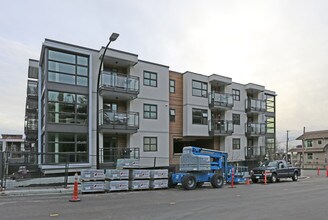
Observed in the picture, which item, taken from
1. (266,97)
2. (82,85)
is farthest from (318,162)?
(82,85)

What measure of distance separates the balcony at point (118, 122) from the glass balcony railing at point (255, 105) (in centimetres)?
1596

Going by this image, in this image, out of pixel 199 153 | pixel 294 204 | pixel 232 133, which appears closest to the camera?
pixel 294 204

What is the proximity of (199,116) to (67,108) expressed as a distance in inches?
530

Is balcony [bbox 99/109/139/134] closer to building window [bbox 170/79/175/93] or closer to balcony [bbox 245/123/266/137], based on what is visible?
building window [bbox 170/79/175/93]

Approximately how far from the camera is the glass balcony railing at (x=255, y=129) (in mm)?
34906

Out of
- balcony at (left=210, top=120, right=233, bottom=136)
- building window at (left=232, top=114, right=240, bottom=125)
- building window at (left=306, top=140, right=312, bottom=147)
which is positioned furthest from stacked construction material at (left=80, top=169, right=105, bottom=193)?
building window at (left=306, top=140, right=312, bottom=147)

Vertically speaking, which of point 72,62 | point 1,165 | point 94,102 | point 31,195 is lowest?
point 31,195

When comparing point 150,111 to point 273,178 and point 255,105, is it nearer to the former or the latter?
point 273,178

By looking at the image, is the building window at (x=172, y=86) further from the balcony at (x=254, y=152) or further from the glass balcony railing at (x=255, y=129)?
the balcony at (x=254, y=152)

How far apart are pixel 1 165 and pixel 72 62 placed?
8.90 m

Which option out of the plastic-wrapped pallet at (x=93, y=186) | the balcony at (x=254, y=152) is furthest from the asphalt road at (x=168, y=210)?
the balcony at (x=254, y=152)

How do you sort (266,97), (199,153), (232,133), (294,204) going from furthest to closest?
(266,97) → (232,133) → (199,153) → (294,204)

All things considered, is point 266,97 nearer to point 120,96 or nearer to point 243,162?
point 243,162

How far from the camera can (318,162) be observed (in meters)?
63.5
